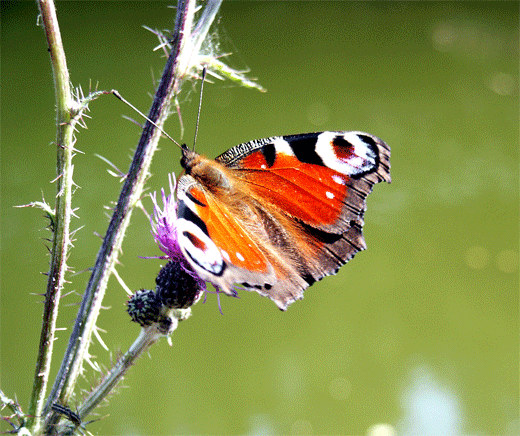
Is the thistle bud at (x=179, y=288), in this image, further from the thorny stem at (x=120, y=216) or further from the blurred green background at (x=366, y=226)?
the blurred green background at (x=366, y=226)

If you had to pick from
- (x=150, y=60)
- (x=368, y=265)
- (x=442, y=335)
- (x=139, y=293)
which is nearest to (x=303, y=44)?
(x=150, y=60)

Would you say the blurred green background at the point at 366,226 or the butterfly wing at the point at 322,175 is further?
the blurred green background at the point at 366,226

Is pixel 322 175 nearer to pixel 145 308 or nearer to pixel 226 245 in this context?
pixel 226 245

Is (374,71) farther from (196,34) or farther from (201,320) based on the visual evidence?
(196,34)

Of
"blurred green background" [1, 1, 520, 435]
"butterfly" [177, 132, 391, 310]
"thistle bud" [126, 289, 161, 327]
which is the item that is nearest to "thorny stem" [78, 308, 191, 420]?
"thistle bud" [126, 289, 161, 327]

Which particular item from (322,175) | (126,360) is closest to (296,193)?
(322,175)

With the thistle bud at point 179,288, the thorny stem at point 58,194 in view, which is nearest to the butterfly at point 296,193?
the thistle bud at point 179,288
